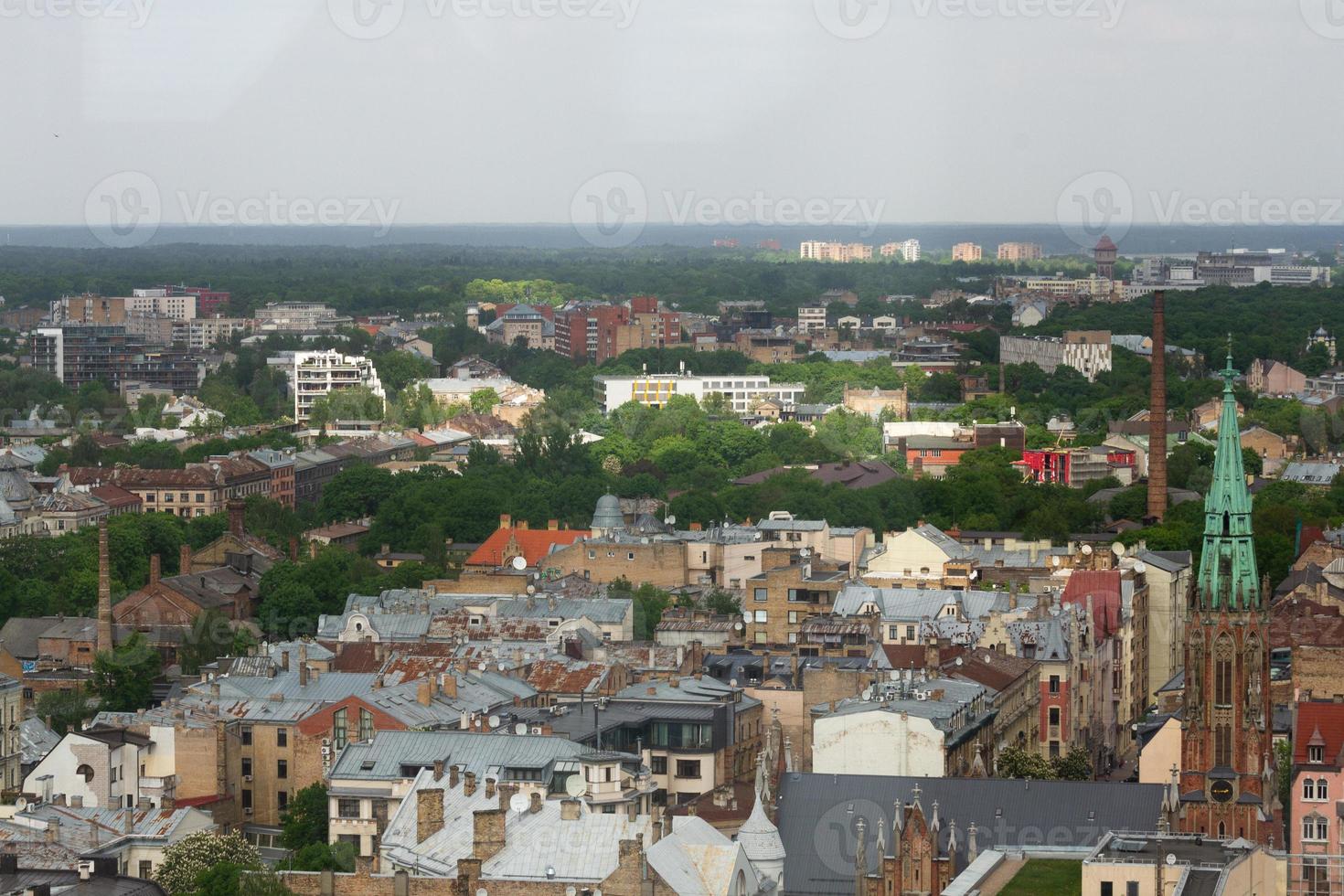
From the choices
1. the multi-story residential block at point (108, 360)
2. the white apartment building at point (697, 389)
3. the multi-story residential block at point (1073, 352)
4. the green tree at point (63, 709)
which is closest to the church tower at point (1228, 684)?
the green tree at point (63, 709)

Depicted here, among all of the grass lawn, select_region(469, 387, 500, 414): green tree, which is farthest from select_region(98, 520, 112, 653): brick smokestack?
select_region(469, 387, 500, 414): green tree

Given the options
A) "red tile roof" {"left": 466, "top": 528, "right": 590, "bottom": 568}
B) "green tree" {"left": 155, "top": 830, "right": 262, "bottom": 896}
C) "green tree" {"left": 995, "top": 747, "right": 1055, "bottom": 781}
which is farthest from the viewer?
"red tile roof" {"left": 466, "top": 528, "right": 590, "bottom": 568}

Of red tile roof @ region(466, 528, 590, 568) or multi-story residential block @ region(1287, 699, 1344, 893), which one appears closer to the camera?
multi-story residential block @ region(1287, 699, 1344, 893)

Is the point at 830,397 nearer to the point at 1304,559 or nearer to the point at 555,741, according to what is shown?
the point at 1304,559

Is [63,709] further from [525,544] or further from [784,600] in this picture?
[525,544]

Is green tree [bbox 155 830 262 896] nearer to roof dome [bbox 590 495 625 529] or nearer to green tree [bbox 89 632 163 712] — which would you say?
green tree [bbox 89 632 163 712]

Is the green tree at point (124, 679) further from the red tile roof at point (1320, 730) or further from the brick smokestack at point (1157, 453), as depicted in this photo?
the brick smokestack at point (1157, 453)

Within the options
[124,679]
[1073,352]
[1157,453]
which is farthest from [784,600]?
[1073,352]
